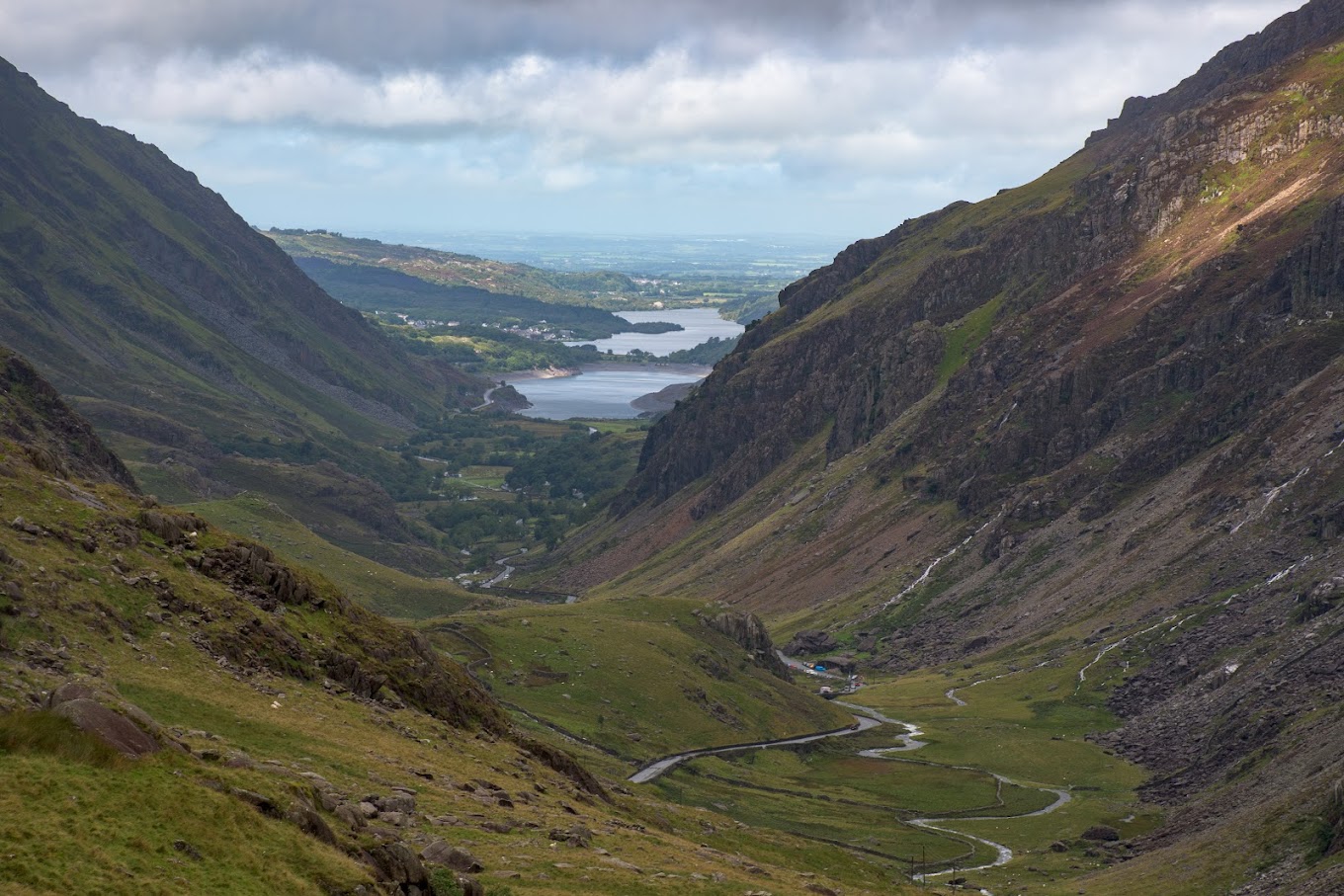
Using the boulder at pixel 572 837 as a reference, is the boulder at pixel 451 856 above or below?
above

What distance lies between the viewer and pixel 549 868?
60.6 metres

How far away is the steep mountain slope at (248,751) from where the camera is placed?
43.5m

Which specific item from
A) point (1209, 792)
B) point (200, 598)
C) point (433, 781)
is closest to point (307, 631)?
point (200, 598)

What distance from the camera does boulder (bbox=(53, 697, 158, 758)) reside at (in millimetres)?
46062

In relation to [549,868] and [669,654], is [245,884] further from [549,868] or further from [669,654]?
[669,654]

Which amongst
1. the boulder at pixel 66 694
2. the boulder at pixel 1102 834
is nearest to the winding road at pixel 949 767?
the boulder at pixel 1102 834

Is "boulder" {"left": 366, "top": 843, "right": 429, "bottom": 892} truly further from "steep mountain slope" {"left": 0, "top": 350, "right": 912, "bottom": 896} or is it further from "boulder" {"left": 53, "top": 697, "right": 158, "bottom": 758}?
"boulder" {"left": 53, "top": 697, "right": 158, "bottom": 758}

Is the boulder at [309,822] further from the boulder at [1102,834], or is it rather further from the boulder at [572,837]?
the boulder at [1102,834]

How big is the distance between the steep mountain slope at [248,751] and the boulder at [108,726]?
79mm

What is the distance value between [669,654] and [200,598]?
126m

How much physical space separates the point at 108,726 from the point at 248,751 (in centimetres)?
1650

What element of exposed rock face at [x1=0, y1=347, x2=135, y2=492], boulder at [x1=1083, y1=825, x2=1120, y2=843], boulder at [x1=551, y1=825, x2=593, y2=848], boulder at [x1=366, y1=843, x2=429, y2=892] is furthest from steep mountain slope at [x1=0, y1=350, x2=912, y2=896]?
exposed rock face at [x1=0, y1=347, x2=135, y2=492]

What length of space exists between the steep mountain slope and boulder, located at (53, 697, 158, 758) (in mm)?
79

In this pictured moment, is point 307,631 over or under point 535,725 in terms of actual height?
over
